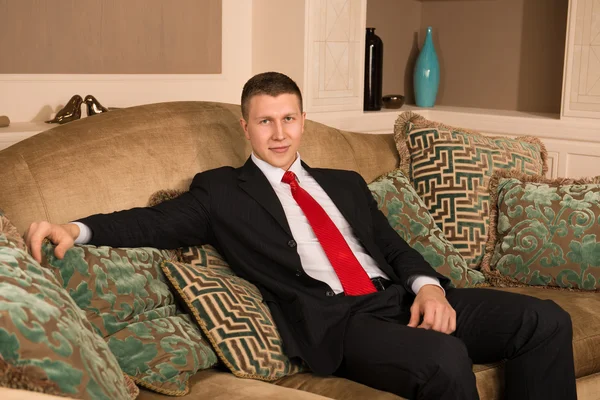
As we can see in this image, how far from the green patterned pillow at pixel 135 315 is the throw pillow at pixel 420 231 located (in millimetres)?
992

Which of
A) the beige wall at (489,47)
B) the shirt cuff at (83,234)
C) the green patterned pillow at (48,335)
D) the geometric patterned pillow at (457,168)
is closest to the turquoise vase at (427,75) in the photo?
the beige wall at (489,47)

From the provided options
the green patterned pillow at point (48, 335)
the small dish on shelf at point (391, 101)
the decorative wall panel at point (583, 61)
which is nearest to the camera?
the green patterned pillow at point (48, 335)

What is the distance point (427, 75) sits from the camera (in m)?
4.72

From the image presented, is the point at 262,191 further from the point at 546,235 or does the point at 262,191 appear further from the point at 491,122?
the point at 491,122

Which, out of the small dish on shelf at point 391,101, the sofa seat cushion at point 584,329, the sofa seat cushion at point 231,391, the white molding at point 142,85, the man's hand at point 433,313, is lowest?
the sofa seat cushion at point 584,329

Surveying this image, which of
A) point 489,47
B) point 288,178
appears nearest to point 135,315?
point 288,178

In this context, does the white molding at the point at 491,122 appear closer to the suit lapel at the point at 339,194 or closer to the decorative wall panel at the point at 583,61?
the decorative wall panel at the point at 583,61

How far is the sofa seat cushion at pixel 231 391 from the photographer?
71.5 inches

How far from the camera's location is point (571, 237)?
275 centimetres

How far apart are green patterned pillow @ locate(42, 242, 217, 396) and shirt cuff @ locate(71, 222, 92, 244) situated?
45 millimetres

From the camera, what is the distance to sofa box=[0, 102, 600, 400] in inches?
78.4

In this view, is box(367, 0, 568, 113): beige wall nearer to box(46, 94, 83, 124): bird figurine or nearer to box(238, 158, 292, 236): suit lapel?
box(46, 94, 83, 124): bird figurine

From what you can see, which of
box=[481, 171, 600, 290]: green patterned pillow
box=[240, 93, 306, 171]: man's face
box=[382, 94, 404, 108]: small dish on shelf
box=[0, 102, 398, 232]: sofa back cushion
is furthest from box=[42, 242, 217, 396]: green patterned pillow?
box=[382, 94, 404, 108]: small dish on shelf

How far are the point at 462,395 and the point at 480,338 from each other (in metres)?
0.32
